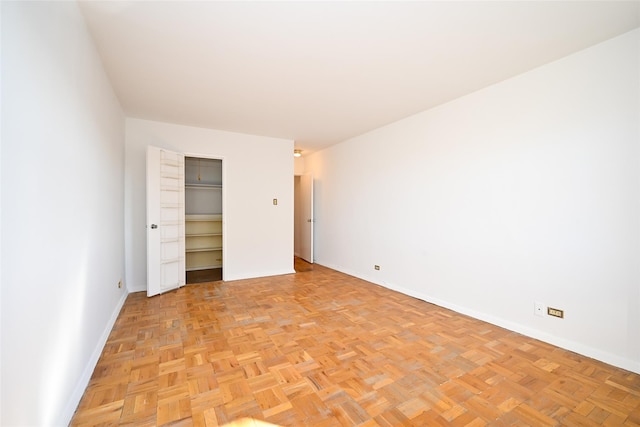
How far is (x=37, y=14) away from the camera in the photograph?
4.17 feet

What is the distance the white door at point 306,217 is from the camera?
6.12m

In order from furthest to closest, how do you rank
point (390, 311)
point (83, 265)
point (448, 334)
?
point (390, 311) < point (448, 334) < point (83, 265)

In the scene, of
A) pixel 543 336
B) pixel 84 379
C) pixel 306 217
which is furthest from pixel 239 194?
pixel 543 336

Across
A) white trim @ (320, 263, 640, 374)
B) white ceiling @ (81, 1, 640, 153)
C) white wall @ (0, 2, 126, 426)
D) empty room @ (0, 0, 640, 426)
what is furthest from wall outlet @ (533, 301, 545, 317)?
white wall @ (0, 2, 126, 426)

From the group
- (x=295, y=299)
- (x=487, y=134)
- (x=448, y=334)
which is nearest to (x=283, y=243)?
(x=295, y=299)

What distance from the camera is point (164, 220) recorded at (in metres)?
4.02

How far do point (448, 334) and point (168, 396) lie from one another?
2.43 meters

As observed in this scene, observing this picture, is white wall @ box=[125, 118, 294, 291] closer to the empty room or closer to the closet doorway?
the empty room

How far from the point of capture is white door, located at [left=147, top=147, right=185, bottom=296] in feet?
12.6

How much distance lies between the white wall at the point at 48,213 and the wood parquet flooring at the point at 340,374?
40 centimetres

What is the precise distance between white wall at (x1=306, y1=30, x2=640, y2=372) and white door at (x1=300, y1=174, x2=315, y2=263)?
2.26 m

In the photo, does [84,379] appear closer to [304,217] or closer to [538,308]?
[538,308]

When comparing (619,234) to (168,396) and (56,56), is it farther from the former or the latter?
(56,56)

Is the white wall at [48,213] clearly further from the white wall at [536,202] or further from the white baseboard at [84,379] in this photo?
the white wall at [536,202]
